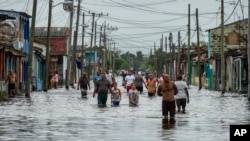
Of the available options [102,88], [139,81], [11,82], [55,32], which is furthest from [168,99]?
[55,32]

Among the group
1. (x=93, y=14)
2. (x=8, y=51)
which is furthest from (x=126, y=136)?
(x=93, y=14)

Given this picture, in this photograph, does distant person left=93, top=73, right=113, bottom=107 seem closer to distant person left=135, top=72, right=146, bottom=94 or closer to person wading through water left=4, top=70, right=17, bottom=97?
person wading through water left=4, top=70, right=17, bottom=97

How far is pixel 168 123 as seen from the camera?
79.1 ft

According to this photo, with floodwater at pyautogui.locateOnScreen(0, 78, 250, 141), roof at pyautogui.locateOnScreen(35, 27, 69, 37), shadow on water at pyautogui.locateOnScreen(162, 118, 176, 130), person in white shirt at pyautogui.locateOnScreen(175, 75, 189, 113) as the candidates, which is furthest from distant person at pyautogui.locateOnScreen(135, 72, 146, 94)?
roof at pyautogui.locateOnScreen(35, 27, 69, 37)

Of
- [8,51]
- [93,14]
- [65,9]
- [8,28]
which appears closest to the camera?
A: [8,51]

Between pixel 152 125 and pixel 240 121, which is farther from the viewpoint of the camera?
pixel 240 121

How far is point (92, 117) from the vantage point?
27062mm

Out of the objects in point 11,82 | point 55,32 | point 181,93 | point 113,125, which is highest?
point 55,32

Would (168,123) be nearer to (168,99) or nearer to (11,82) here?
Answer: (168,99)

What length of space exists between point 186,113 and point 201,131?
340 inches

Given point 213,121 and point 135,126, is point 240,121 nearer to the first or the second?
point 213,121

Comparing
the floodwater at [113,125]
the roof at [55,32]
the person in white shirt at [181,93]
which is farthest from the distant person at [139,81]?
the roof at [55,32]

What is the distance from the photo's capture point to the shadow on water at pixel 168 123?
22.5 metres

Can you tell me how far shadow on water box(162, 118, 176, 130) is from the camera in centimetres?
2250
